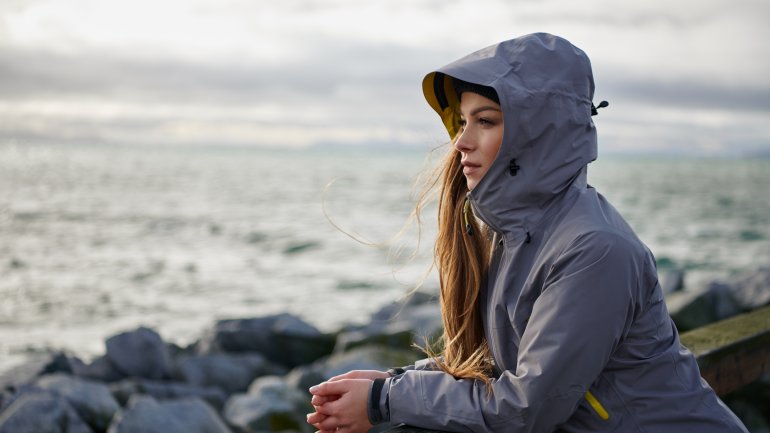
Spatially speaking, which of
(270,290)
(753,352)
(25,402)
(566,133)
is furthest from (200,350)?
(566,133)

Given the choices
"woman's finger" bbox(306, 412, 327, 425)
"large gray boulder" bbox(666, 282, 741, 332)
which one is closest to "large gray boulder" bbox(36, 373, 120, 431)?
"large gray boulder" bbox(666, 282, 741, 332)

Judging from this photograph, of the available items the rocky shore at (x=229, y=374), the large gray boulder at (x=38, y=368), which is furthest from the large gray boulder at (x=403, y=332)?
the large gray boulder at (x=38, y=368)

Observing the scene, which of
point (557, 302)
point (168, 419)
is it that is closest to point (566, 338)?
point (557, 302)

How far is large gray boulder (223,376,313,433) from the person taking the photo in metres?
7.02

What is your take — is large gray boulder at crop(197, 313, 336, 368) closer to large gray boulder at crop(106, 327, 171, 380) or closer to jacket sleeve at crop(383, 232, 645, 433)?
large gray boulder at crop(106, 327, 171, 380)

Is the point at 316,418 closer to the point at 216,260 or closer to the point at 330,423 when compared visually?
the point at 330,423

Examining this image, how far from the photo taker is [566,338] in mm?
1942

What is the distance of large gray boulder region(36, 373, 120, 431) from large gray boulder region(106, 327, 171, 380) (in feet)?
6.05

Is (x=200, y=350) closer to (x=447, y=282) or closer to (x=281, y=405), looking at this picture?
(x=281, y=405)

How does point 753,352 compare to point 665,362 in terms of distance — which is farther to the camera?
point 753,352

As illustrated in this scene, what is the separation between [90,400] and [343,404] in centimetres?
604

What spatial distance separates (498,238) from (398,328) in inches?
317

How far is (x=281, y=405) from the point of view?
7.17 metres

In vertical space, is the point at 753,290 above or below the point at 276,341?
above
